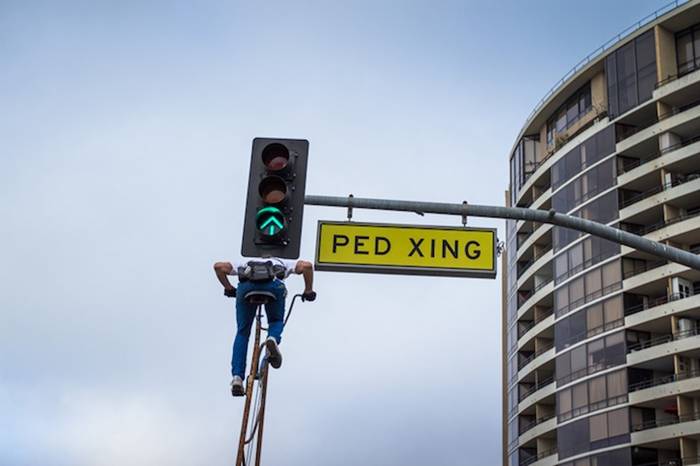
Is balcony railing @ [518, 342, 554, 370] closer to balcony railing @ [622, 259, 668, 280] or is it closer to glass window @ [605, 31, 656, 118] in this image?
balcony railing @ [622, 259, 668, 280]

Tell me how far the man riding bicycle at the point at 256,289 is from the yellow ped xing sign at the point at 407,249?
596mm

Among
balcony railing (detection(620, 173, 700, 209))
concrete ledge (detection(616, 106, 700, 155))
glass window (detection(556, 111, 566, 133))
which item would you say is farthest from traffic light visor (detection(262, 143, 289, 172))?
glass window (detection(556, 111, 566, 133))

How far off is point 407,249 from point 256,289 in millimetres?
1761

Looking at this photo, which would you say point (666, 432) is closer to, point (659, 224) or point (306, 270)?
point (659, 224)

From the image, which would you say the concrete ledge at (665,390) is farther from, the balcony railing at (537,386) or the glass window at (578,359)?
the balcony railing at (537,386)

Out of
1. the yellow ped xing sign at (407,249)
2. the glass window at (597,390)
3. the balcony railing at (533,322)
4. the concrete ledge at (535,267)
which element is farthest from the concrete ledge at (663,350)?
the yellow ped xing sign at (407,249)

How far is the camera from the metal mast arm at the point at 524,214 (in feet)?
33.2

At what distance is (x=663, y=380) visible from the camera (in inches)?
2019

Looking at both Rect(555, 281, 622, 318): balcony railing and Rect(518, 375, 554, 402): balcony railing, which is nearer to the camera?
Rect(555, 281, 622, 318): balcony railing

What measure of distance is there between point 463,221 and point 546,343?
53.2 metres

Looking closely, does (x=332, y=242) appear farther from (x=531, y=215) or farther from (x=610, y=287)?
(x=610, y=287)

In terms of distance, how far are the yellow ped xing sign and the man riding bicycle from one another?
596 millimetres

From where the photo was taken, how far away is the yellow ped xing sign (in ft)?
33.7

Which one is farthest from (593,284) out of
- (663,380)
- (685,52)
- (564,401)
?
(685,52)
